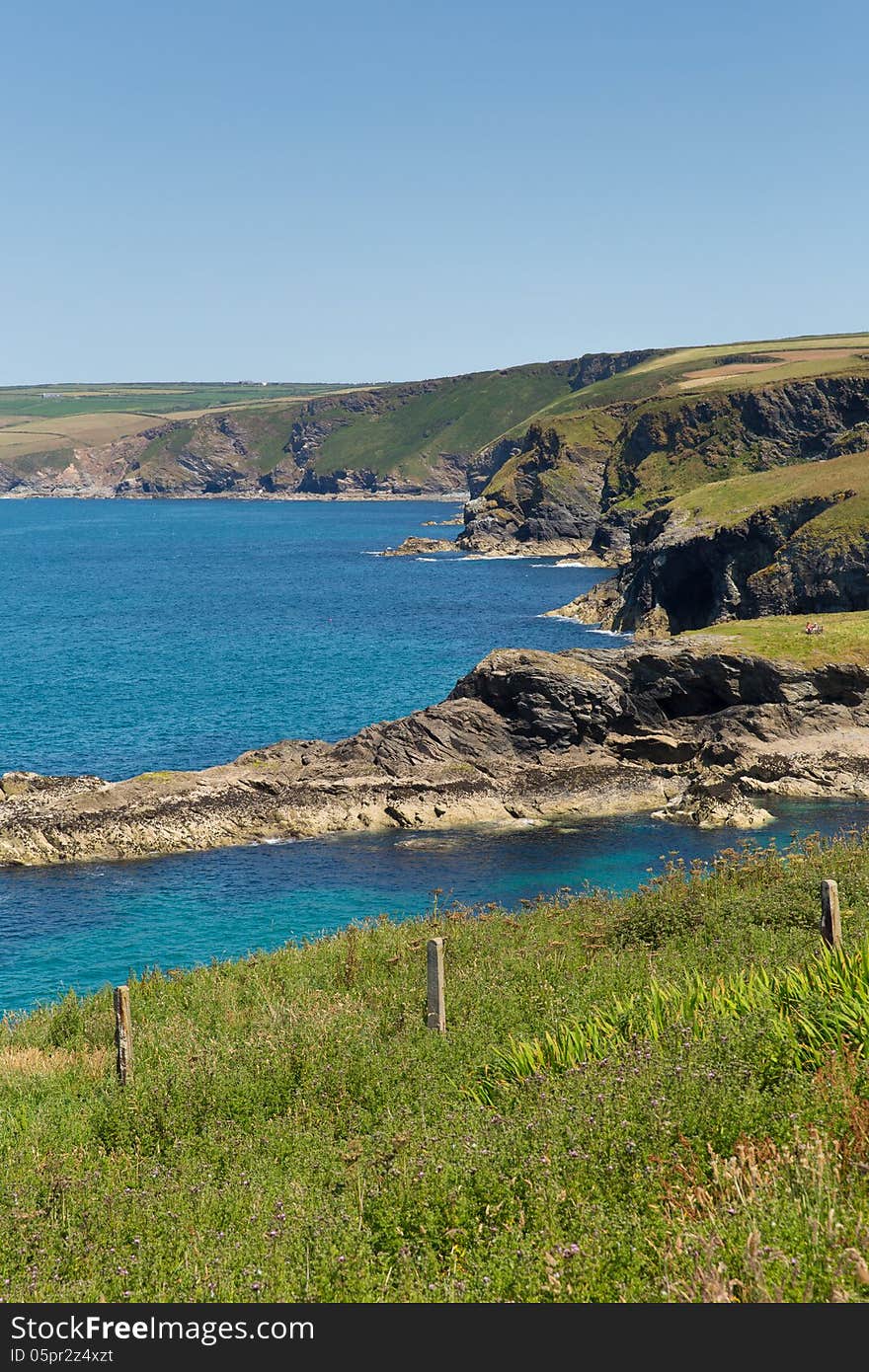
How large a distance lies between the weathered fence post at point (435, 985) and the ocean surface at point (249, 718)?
66.1 feet

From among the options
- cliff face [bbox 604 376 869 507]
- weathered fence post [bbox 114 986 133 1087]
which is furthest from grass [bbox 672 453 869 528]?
weathered fence post [bbox 114 986 133 1087]

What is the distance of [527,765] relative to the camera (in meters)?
56.4

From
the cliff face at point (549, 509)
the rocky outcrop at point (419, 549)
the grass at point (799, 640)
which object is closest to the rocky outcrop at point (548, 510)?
the cliff face at point (549, 509)

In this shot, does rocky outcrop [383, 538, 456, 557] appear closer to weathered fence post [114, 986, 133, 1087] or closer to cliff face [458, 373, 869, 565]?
cliff face [458, 373, 869, 565]

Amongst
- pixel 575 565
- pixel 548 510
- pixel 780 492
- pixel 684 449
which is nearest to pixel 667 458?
pixel 684 449

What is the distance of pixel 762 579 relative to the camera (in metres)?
86.0

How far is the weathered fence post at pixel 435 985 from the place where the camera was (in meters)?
16.2

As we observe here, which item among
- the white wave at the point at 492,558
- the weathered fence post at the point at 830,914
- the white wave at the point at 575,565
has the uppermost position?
the weathered fence post at the point at 830,914

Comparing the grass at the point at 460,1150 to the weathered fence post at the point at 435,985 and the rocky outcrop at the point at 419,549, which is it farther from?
the rocky outcrop at the point at 419,549

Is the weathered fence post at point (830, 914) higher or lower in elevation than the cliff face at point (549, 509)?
lower

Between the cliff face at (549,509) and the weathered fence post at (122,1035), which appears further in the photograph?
the cliff face at (549,509)

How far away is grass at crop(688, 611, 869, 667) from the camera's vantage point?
59.3 m
